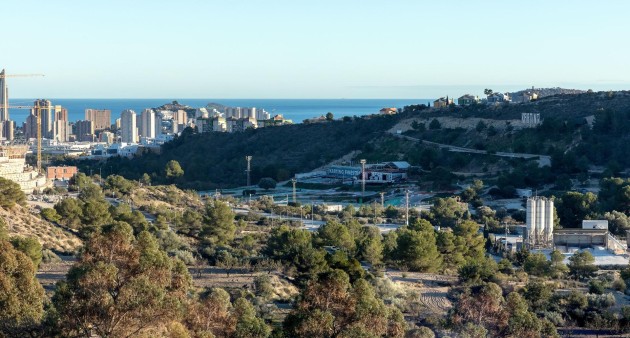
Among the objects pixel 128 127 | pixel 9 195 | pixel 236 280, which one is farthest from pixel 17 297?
pixel 128 127

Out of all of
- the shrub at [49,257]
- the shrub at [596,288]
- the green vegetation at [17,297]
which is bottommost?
the shrub at [596,288]

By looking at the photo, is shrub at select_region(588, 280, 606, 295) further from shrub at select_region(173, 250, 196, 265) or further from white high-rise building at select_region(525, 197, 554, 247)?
white high-rise building at select_region(525, 197, 554, 247)

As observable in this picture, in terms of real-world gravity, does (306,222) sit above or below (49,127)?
below

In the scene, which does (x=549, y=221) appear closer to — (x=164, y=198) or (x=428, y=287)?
(x=428, y=287)

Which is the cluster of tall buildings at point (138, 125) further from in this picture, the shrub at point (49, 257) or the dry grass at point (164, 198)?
the shrub at point (49, 257)

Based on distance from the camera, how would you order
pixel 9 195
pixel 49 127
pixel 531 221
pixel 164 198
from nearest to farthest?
pixel 9 195, pixel 531 221, pixel 164 198, pixel 49 127

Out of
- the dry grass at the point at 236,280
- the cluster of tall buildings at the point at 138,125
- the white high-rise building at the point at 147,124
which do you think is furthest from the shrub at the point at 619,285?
the white high-rise building at the point at 147,124
